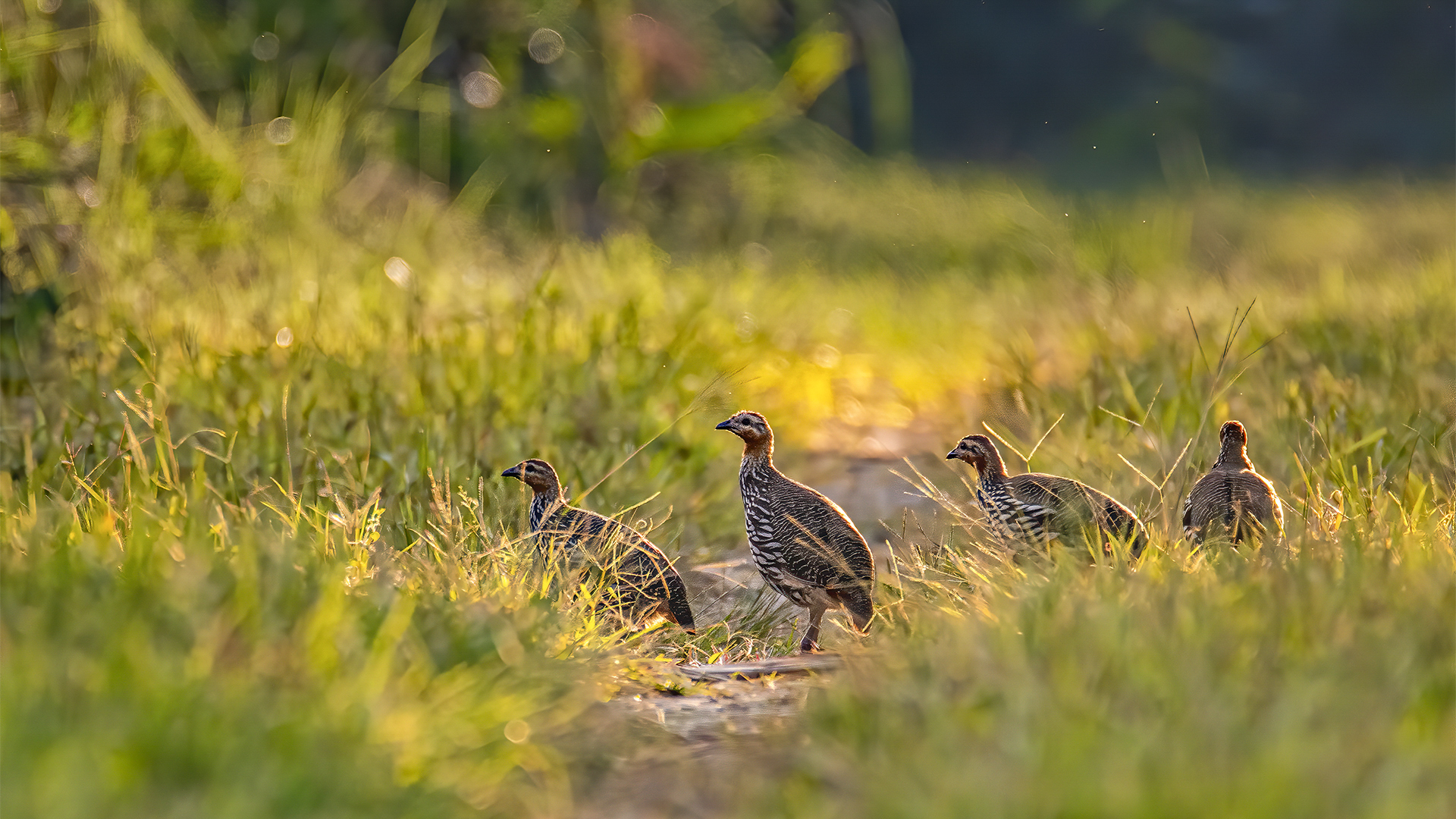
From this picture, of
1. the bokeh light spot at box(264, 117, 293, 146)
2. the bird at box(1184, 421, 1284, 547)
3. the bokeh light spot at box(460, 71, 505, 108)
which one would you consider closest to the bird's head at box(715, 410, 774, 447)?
the bird at box(1184, 421, 1284, 547)

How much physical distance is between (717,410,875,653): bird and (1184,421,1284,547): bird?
98cm

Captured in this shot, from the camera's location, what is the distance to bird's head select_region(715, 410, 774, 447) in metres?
4.67

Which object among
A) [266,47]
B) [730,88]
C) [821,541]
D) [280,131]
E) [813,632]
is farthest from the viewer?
[730,88]

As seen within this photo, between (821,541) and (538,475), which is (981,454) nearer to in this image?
(821,541)

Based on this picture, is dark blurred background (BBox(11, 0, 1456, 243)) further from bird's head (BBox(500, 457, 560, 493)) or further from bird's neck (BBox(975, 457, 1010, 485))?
bird's head (BBox(500, 457, 560, 493))

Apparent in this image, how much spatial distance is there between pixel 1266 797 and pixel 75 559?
8.46 ft

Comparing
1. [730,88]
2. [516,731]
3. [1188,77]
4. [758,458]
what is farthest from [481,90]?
[1188,77]

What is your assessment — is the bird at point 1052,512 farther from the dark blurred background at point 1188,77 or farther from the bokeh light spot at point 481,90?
the dark blurred background at point 1188,77

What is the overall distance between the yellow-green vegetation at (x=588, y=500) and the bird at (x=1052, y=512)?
137mm

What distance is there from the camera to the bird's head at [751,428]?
15.3 feet

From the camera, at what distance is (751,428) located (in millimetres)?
4680

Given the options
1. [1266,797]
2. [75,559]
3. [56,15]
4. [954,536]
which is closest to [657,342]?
[954,536]

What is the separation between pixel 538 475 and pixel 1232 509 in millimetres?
2137

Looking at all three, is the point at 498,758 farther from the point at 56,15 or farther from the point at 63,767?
the point at 56,15
